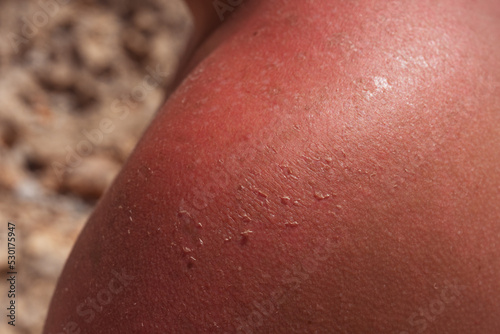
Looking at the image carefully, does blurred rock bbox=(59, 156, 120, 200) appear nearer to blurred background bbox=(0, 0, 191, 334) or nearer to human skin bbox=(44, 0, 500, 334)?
blurred background bbox=(0, 0, 191, 334)

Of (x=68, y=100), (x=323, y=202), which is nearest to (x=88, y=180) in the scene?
(x=68, y=100)

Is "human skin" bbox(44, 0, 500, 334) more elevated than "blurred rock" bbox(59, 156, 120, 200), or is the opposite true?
"human skin" bbox(44, 0, 500, 334)

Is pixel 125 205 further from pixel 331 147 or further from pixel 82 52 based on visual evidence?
pixel 82 52

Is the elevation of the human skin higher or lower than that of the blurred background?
higher

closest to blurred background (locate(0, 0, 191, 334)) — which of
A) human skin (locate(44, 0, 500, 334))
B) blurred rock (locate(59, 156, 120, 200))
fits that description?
blurred rock (locate(59, 156, 120, 200))

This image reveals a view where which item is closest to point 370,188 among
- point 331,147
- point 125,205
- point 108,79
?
point 331,147

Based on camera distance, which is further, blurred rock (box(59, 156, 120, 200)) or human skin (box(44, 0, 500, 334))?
blurred rock (box(59, 156, 120, 200))
